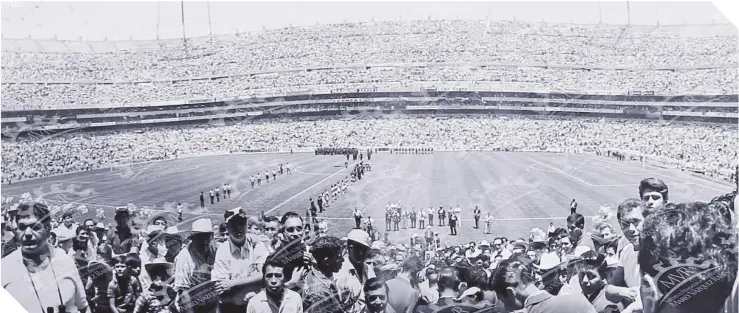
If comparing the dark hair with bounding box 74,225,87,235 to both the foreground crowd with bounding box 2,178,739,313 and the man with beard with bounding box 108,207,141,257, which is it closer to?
the foreground crowd with bounding box 2,178,739,313

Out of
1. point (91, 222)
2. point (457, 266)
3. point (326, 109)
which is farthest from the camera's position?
point (326, 109)

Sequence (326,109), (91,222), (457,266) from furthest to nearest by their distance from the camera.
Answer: (326,109)
(91,222)
(457,266)

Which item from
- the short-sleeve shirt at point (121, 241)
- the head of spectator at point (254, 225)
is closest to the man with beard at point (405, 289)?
the head of spectator at point (254, 225)

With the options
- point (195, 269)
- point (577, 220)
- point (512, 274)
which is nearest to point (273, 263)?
point (195, 269)

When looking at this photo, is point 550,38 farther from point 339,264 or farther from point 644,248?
point 339,264

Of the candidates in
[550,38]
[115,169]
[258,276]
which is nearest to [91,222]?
[115,169]

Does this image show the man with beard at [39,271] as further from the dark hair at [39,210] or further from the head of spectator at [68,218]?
the head of spectator at [68,218]

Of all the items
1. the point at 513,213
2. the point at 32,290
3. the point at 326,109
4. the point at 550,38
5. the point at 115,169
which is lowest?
the point at 32,290
